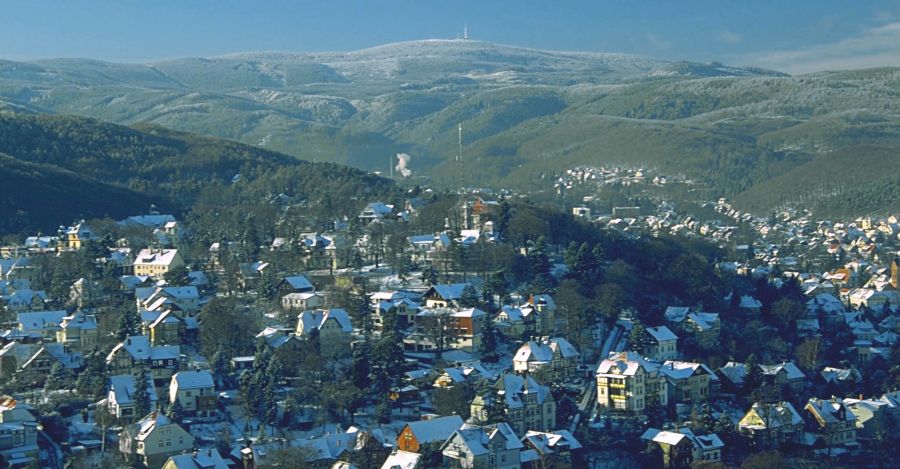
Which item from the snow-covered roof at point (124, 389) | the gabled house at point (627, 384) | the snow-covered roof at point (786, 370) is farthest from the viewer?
the snow-covered roof at point (786, 370)

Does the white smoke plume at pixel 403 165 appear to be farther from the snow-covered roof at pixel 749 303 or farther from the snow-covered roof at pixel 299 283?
Result: the snow-covered roof at pixel 299 283

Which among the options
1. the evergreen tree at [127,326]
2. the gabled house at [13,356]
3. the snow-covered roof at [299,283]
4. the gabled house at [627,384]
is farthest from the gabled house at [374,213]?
the gabled house at [13,356]

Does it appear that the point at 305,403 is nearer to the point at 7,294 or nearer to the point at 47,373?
the point at 47,373

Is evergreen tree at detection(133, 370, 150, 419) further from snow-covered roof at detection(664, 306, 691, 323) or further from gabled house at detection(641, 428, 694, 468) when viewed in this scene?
snow-covered roof at detection(664, 306, 691, 323)

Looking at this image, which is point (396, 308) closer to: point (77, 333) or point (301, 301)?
point (301, 301)

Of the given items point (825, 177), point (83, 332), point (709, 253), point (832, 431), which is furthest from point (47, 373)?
point (825, 177)

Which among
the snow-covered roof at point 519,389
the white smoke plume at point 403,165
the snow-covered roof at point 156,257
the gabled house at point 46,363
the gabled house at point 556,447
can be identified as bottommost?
the gabled house at point 556,447
